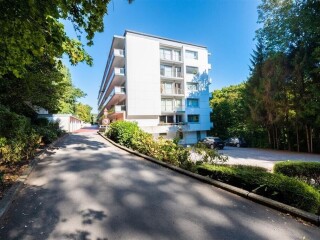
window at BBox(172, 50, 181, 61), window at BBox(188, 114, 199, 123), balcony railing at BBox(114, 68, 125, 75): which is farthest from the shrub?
window at BBox(172, 50, 181, 61)

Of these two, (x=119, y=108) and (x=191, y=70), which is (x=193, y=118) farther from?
(x=119, y=108)

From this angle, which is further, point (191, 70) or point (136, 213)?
point (191, 70)

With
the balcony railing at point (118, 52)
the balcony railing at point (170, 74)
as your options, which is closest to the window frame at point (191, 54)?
the balcony railing at point (170, 74)

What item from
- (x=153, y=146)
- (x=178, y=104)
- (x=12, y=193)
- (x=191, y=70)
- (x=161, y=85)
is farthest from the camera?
(x=191, y=70)

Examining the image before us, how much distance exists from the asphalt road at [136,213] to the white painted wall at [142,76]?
22987 mm

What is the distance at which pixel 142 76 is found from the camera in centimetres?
2945

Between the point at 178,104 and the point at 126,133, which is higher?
the point at 178,104

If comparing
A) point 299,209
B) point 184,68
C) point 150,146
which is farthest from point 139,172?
point 184,68

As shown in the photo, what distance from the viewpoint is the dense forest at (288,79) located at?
62.0 ft

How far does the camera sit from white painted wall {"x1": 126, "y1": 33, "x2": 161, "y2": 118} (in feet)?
94.0

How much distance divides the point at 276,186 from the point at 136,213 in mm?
3144

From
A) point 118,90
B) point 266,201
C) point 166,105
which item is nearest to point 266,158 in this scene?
point 266,201

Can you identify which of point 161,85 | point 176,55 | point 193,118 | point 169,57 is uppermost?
point 176,55

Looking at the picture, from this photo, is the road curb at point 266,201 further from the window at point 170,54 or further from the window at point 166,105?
the window at point 170,54
